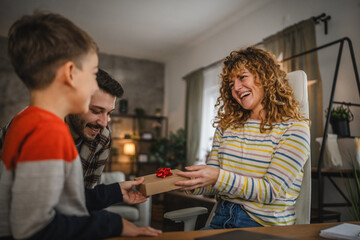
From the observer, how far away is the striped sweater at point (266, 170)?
3.66 ft

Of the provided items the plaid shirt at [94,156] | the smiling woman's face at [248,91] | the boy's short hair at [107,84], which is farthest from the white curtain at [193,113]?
the boy's short hair at [107,84]

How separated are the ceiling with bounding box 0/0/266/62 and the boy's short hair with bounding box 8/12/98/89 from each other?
10.4ft

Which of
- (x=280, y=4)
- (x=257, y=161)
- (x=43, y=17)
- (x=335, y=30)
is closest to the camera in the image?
(x=43, y=17)

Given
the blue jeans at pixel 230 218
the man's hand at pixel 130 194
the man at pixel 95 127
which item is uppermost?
the man at pixel 95 127

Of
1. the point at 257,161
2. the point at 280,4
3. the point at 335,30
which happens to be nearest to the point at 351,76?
the point at 335,30

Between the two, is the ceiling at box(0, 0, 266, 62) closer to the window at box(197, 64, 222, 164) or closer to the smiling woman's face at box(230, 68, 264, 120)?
the window at box(197, 64, 222, 164)

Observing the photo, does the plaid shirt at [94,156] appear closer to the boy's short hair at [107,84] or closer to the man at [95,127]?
the man at [95,127]

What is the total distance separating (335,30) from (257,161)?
232 centimetres

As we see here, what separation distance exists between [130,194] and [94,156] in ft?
1.26

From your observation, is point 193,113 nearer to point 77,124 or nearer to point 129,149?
point 129,149

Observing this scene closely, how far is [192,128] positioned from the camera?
502cm

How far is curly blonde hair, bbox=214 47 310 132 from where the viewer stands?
1325mm

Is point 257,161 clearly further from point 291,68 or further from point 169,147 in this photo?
point 169,147

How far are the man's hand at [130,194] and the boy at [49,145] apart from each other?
30 cm
